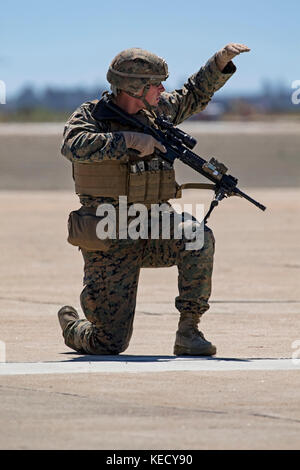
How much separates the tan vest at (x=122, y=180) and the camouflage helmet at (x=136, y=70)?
23cm

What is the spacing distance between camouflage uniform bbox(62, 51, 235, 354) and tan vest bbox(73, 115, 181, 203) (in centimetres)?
9

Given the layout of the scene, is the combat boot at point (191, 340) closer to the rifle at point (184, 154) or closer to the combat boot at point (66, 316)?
the rifle at point (184, 154)

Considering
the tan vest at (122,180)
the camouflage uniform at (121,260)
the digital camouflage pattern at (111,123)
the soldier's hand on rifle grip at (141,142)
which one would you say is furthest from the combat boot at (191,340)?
the soldier's hand on rifle grip at (141,142)

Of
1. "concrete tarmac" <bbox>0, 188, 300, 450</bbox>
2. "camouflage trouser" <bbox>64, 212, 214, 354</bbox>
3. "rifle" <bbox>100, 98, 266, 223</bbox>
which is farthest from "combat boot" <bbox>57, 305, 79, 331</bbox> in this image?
"rifle" <bbox>100, 98, 266, 223</bbox>

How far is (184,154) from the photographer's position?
278 inches

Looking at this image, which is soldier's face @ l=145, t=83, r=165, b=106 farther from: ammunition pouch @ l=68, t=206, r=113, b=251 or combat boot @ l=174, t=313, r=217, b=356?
combat boot @ l=174, t=313, r=217, b=356

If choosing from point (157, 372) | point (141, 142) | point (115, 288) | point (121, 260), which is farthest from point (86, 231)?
point (157, 372)

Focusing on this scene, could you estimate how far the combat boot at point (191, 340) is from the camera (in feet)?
22.9

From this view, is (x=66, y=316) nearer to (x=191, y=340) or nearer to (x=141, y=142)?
(x=191, y=340)

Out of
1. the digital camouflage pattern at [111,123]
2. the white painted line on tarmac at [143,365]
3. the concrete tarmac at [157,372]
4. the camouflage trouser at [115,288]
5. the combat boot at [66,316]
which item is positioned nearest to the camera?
the concrete tarmac at [157,372]

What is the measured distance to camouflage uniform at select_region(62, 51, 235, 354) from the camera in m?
6.87

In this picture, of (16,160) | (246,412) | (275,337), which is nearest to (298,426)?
(246,412)

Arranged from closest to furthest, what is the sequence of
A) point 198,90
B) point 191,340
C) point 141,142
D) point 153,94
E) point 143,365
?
point 143,365 < point 141,142 < point 191,340 < point 153,94 < point 198,90

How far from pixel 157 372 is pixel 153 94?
1.63 metres
